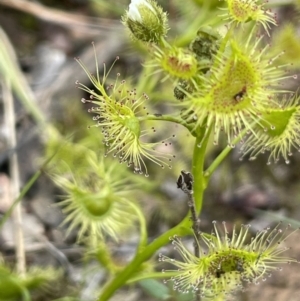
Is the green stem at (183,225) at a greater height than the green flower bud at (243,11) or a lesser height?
lesser

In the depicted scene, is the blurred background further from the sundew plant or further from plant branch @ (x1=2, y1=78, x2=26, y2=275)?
the sundew plant

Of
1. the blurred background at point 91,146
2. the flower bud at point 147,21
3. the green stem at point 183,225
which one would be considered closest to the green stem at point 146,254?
the green stem at point 183,225

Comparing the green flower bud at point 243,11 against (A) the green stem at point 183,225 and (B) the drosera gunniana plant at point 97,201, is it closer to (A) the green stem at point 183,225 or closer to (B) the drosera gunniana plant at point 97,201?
(A) the green stem at point 183,225

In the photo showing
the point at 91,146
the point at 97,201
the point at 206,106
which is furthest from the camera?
the point at 91,146

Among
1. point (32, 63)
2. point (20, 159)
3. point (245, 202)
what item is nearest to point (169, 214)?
point (245, 202)

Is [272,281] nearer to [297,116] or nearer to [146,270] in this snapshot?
[146,270]

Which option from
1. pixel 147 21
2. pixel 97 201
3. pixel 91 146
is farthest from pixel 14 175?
pixel 147 21

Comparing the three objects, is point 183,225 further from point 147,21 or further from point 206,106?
point 147,21
